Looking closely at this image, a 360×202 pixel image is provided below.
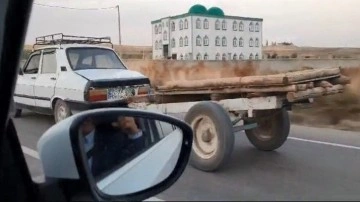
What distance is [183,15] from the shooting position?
106 cm

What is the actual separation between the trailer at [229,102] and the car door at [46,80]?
0.23 m

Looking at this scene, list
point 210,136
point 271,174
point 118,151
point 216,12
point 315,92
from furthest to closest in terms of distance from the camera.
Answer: point 210,136, point 315,92, point 271,174, point 216,12, point 118,151

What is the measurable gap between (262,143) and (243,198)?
0.54 metres

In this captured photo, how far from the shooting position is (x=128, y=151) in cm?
95

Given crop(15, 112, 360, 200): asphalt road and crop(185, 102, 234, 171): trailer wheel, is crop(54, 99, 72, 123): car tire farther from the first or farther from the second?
crop(185, 102, 234, 171): trailer wheel

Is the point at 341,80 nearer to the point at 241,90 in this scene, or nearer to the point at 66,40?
the point at 241,90

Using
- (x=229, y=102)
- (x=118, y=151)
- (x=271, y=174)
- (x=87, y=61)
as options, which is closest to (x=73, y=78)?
(x=87, y=61)

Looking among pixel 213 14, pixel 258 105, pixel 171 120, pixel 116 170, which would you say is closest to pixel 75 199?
pixel 116 170

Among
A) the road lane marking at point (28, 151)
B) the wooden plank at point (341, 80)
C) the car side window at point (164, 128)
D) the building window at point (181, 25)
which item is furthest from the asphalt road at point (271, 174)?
the building window at point (181, 25)

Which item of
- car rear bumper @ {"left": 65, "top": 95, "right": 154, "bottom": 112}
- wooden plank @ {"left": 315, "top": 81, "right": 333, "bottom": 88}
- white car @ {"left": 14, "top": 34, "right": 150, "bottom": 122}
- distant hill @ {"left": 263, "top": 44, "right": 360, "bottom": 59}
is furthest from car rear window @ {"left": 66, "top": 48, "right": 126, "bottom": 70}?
wooden plank @ {"left": 315, "top": 81, "right": 333, "bottom": 88}

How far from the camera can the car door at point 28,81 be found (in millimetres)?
1169

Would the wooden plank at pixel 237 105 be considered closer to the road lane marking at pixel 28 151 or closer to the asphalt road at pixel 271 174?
the asphalt road at pixel 271 174

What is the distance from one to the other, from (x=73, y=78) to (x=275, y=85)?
513mm

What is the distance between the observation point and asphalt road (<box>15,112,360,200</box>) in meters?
0.92
